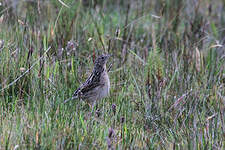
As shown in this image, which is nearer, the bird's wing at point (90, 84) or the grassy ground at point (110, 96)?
the grassy ground at point (110, 96)

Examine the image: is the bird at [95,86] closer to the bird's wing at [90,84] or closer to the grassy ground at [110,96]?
the bird's wing at [90,84]

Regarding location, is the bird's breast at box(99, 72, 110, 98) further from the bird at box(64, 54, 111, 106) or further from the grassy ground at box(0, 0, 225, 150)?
the grassy ground at box(0, 0, 225, 150)

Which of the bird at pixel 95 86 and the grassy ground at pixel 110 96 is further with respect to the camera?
the bird at pixel 95 86

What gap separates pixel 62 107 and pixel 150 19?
420 cm

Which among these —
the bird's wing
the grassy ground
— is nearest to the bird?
the bird's wing

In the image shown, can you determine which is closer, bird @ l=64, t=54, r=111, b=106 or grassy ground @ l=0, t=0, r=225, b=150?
grassy ground @ l=0, t=0, r=225, b=150

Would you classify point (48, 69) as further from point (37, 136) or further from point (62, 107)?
point (37, 136)

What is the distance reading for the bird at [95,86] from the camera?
539cm

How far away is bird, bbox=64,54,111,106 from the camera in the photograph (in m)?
5.39

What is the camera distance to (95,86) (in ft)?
18.0

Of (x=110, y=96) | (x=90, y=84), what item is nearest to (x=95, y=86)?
(x=90, y=84)

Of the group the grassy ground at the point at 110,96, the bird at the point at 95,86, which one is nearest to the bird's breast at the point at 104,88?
the bird at the point at 95,86

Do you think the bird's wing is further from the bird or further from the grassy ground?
the grassy ground

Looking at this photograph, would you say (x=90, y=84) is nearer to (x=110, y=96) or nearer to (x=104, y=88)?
(x=104, y=88)
